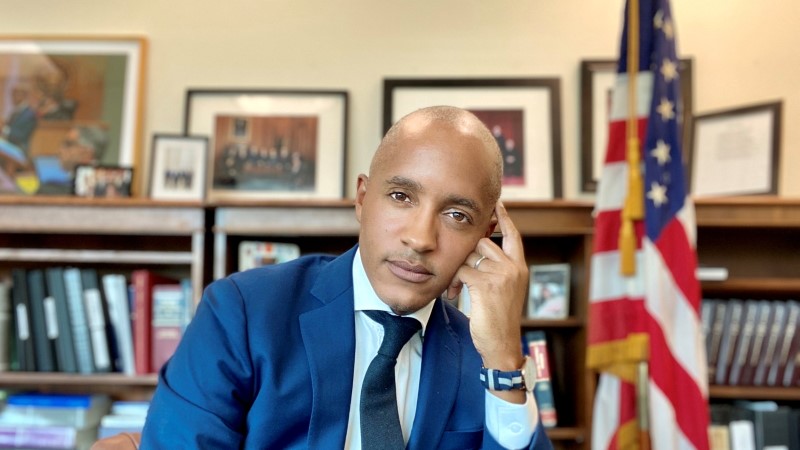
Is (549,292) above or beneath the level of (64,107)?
beneath

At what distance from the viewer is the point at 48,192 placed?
2.53 meters

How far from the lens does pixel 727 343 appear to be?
2246 millimetres

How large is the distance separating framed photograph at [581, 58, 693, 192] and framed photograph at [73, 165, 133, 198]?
1.71m

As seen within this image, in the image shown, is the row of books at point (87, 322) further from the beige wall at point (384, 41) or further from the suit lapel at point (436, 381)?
the suit lapel at point (436, 381)

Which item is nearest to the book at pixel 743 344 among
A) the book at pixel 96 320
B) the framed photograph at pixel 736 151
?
the framed photograph at pixel 736 151

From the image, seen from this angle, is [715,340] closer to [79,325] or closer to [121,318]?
[121,318]

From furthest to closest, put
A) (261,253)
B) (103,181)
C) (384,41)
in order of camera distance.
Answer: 1. (384,41)
2. (103,181)
3. (261,253)

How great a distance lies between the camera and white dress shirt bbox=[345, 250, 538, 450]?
3.29ft

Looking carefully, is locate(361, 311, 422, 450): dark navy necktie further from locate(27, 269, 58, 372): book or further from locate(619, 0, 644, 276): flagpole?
locate(27, 269, 58, 372): book

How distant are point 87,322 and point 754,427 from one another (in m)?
2.26

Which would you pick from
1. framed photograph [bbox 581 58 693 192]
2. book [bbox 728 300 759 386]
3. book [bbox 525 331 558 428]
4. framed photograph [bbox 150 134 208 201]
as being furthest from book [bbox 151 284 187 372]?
book [bbox 728 300 759 386]

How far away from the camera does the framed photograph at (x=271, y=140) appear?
254cm

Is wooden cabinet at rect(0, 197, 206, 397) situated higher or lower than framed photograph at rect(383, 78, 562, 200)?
lower

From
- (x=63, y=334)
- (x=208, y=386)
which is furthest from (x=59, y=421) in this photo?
(x=208, y=386)
